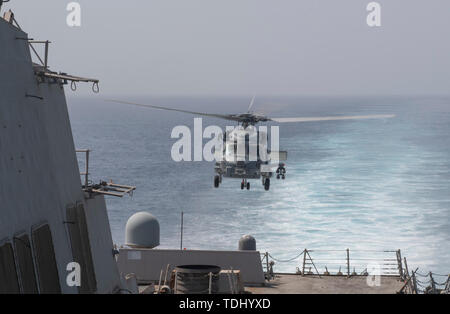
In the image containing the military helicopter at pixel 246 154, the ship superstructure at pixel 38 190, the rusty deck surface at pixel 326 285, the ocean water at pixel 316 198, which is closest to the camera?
the ship superstructure at pixel 38 190

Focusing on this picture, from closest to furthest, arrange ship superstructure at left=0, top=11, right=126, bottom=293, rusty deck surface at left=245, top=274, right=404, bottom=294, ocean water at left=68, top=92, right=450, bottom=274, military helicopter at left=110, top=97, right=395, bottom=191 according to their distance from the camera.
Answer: ship superstructure at left=0, top=11, right=126, bottom=293 → rusty deck surface at left=245, top=274, right=404, bottom=294 → military helicopter at left=110, top=97, right=395, bottom=191 → ocean water at left=68, top=92, right=450, bottom=274

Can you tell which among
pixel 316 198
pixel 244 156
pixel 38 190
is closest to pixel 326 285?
pixel 244 156

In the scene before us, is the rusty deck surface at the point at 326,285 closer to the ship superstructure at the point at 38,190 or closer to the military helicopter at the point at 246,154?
the military helicopter at the point at 246,154

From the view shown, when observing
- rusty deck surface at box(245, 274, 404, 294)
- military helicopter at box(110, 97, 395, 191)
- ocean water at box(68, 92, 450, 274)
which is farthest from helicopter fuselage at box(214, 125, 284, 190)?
rusty deck surface at box(245, 274, 404, 294)

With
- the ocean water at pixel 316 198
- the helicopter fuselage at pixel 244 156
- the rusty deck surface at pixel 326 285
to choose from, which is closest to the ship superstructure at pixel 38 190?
the rusty deck surface at pixel 326 285

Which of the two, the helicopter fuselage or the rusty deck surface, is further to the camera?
the helicopter fuselage

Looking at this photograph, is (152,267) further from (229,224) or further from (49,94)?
(229,224)

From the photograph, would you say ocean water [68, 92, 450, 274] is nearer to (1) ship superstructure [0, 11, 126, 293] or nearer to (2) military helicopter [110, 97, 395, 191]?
(2) military helicopter [110, 97, 395, 191]
